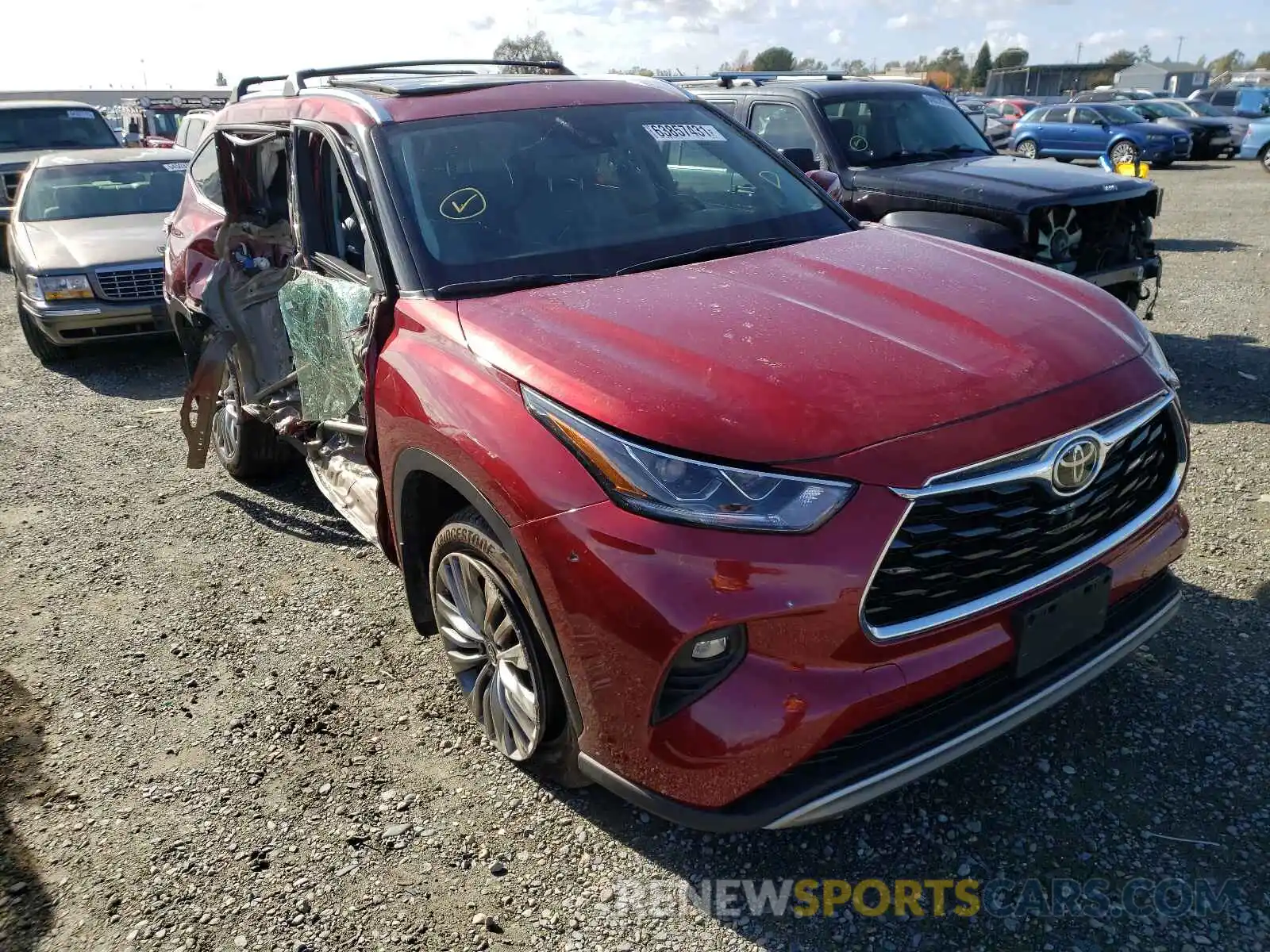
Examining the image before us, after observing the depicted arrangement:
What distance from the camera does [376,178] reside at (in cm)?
312

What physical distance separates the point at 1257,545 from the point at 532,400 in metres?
3.30

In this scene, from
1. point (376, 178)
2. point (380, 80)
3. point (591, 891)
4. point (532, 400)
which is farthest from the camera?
point (380, 80)

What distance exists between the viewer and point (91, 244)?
26.2ft

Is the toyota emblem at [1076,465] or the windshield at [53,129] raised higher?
the windshield at [53,129]

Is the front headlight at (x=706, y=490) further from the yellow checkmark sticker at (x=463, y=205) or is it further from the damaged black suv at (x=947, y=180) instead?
the damaged black suv at (x=947, y=180)

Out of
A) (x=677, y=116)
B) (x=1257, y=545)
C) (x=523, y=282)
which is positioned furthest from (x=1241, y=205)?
(x=523, y=282)

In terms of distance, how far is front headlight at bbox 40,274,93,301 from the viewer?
7598mm

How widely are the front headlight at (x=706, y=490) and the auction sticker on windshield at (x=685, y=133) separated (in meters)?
1.92

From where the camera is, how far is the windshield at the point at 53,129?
13.0 metres

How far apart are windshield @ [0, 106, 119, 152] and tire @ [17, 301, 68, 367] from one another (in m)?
5.99

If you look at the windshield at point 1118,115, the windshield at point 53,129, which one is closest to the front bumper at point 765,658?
the windshield at point 53,129

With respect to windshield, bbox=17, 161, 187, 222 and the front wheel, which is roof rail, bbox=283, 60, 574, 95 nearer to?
windshield, bbox=17, 161, 187, 222

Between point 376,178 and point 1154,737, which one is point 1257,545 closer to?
point 1154,737

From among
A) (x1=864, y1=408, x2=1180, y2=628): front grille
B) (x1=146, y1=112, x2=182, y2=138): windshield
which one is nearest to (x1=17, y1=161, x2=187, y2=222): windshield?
(x1=864, y1=408, x2=1180, y2=628): front grille
